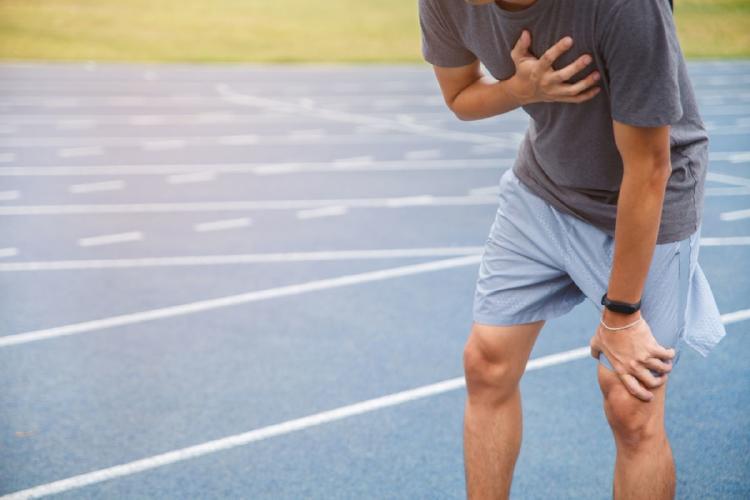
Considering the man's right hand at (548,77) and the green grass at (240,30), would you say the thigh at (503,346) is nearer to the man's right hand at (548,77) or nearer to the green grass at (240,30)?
the man's right hand at (548,77)

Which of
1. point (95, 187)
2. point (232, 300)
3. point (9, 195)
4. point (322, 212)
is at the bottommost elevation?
point (95, 187)

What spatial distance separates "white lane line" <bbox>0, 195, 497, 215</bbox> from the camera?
8391 mm

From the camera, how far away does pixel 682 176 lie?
92.3 inches

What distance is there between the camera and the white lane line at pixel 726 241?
7027 millimetres

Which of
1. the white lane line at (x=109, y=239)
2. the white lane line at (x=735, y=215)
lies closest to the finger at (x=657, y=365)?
the white lane line at (x=109, y=239)

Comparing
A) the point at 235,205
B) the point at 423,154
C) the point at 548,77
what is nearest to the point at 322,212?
the point at 235,205

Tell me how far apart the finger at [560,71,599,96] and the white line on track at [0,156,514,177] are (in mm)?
7782

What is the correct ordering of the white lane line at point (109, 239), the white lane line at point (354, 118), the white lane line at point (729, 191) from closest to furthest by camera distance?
the white lane line at point (109, 239) < the white lane line at point (729, 191) < the white lane line at point (354, 118)

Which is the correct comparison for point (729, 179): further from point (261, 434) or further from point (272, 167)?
point (261, 434)

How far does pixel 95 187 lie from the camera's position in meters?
9.37

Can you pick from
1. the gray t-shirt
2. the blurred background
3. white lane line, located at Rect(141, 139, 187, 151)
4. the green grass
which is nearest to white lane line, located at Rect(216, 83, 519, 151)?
the blurred background

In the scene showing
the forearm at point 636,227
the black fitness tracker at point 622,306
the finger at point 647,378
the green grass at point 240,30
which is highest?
the forearm at point 636,227

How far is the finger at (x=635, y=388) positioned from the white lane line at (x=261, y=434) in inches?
78.0

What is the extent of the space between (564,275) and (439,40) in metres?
0.73
